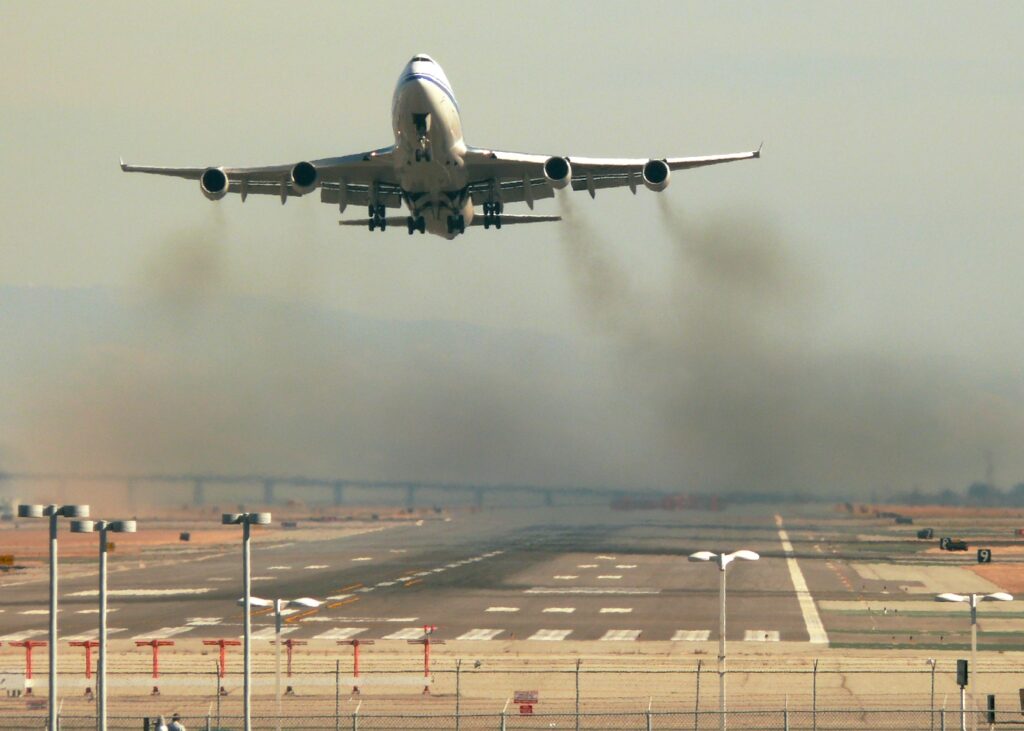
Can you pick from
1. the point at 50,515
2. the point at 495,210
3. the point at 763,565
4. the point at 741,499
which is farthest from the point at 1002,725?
the point at 741,499

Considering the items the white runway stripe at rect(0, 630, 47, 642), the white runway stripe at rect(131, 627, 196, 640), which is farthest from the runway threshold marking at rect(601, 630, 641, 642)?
the white runway stripe at rect(0, 630, 47, 642)

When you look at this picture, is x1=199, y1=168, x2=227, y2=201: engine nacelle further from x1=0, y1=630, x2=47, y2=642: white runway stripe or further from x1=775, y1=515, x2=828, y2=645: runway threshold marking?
x1=775, y1=515, x2=828, y2=645: runway threshold marking

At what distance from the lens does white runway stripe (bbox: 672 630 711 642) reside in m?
63.7

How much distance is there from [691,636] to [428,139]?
78.9 ft

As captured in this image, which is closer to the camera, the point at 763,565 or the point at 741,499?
the point at 763,565

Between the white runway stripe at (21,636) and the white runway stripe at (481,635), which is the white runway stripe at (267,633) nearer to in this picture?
the white runway stripe at (481,635)

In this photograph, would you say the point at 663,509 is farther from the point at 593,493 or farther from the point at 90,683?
the point at 90,683

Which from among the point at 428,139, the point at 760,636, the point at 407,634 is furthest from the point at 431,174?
the point at 760,636

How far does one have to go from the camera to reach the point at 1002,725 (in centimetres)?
4362

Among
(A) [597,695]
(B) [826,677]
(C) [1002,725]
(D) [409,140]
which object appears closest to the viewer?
(C) [1002,725]

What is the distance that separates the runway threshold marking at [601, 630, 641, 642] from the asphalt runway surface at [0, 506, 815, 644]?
10 centimetres

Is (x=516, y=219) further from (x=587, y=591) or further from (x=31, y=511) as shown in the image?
(x=31, y=511)

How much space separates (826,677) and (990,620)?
23.3 meters

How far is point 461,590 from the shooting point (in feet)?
286
